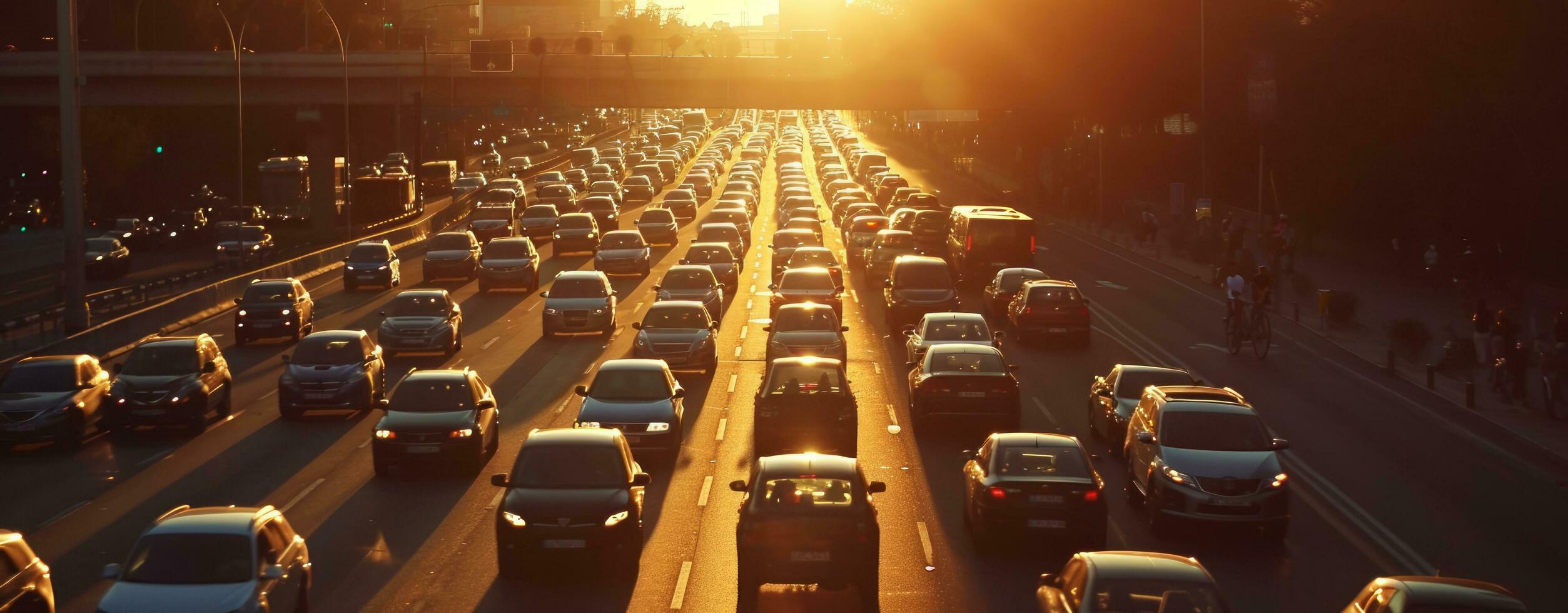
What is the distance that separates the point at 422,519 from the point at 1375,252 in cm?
4843

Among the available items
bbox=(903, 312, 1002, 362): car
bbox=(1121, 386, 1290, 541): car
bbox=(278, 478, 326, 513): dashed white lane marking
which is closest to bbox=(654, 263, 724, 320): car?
bbox=(903, 312, 1002, 362): car

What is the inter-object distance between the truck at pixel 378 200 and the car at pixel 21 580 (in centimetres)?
6164

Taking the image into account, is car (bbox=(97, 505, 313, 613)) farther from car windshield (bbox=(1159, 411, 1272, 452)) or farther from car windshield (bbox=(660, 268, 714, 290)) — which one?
car windshield (bbox=(660, 268, 714, 290))

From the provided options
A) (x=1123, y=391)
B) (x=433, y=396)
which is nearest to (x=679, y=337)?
(x=433, y=396)

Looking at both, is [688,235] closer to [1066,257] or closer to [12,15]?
[1066,257]

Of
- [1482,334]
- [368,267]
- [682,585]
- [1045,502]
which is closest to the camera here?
[682,585]

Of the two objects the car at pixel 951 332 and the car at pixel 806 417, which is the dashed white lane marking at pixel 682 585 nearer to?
the car at pixel 806 417

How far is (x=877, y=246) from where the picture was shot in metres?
48.7

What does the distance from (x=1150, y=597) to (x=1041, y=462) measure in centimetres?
643

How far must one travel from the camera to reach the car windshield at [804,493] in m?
15.9

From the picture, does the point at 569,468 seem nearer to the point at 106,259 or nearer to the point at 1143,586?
the point at 1143,586

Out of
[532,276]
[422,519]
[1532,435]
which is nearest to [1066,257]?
[532,276]

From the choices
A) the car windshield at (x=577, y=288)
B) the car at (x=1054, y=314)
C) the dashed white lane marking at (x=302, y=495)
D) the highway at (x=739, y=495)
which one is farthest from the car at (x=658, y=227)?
the dashed white lane marking at (x=302, y=495)

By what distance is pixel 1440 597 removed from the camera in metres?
11.7
